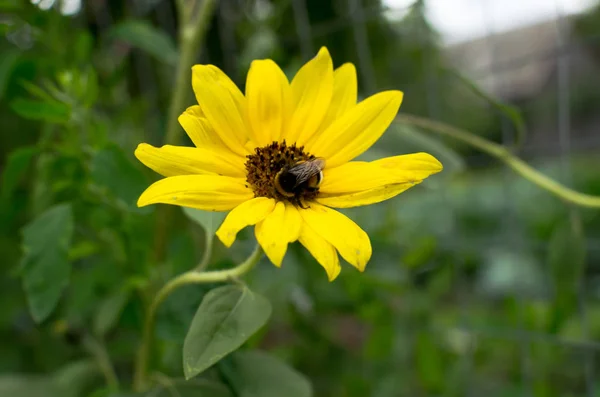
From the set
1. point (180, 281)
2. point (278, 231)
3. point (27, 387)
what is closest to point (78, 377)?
point (27, 387)

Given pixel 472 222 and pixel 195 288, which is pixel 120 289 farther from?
pixel 472 222

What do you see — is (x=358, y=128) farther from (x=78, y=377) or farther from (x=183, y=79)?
(x=78, y=377)

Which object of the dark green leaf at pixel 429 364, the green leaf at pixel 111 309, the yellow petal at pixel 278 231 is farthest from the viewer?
the dark green leaf at pixel 429 364

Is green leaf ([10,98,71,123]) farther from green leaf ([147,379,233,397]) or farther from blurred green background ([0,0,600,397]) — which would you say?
green leaf ([147,379,233,397])

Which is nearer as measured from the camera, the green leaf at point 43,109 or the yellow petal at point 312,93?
the yellow petal at point 312,93

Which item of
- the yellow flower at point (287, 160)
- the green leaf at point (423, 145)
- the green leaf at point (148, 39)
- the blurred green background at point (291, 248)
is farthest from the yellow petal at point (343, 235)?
the green leaf at point (148, 39)

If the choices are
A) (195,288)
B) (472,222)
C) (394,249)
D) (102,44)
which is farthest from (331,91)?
(472,222)

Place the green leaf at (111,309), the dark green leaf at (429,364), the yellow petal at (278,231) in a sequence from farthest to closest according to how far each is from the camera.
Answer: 1. the dark green leaf at (429,364)
2. the green leaf at (111,309)
3. the yellow petal at (278,231)

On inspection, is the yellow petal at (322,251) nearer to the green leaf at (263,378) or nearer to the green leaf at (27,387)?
the green leaf at (263,378)
